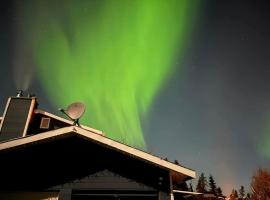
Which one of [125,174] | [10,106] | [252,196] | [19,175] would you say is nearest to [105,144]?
[125,174]

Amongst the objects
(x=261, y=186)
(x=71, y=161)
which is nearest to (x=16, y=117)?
(x=71, y=161)

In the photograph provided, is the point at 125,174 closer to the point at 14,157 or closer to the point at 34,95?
the point at 14,157

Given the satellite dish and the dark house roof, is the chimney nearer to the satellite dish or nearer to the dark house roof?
the satellite dish

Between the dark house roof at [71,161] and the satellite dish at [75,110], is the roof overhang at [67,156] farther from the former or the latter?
the satellite dish at [75,110]

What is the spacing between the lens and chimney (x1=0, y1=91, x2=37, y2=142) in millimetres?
19422

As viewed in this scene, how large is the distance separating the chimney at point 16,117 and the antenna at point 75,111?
29.9ft

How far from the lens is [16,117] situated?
20016mm

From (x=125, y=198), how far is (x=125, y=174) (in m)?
0.80

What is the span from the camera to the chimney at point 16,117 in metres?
19.4

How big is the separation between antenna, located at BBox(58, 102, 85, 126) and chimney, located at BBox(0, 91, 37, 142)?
9.13 metres

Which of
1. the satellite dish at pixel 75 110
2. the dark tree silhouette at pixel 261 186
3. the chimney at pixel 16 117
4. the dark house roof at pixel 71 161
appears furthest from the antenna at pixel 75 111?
the dark tree silhouette at pixel 261 186

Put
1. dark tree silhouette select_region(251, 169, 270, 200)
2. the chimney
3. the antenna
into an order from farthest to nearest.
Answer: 1. dark tree silhouette select_region(251, 169, 270, 200)
2. the chimney
3. the antenna

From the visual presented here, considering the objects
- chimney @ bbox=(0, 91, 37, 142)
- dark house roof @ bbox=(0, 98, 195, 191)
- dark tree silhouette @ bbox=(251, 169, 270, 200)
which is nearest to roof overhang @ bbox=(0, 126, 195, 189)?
dark house roof @ bbox=(0, 98, 195, 191)

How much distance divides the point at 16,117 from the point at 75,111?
10.3 meters
